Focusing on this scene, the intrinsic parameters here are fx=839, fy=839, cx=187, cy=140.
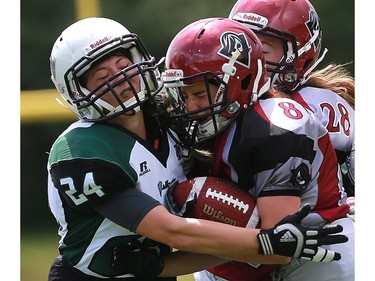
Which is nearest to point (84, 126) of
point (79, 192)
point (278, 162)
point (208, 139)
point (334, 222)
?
point (79, 192)

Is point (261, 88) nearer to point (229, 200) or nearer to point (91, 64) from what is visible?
point (229, 200)

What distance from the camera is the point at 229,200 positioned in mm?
2443

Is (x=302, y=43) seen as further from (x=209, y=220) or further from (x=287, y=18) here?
(x=209, y=220)

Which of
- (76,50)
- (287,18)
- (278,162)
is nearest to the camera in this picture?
(278,162)

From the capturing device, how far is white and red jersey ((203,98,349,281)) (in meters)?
2.39

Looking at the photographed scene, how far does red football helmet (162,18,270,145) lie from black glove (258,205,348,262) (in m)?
0.38

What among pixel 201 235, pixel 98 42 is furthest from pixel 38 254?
pixel 201 235

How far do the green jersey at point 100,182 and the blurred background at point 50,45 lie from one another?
8.86 ft

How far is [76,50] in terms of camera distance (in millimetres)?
2545

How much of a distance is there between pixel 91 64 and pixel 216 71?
38cm

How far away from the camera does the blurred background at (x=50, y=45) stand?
17.5 feet

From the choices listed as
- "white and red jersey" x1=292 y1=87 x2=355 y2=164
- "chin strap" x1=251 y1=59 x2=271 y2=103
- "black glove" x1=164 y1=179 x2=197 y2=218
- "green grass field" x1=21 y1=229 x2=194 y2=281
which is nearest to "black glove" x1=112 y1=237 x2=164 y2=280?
"black glove" x1=164 y1=179 x2=197 y2=218

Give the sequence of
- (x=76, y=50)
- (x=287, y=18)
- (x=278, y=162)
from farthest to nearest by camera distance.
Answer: (x=287, y=18) < (x=76, y=50) < (x=278, y=162)

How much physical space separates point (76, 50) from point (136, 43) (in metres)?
0.20
